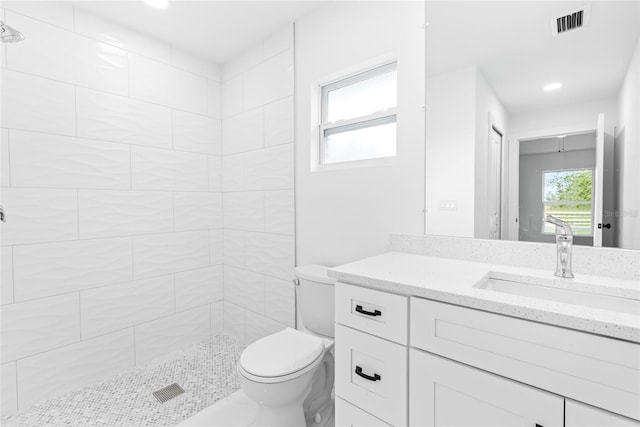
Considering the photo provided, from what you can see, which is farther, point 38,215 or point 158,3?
point 158,3

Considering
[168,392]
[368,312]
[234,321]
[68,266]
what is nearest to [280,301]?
[234,321]

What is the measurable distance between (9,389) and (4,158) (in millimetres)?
1267

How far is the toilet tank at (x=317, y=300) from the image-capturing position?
63.2 inches

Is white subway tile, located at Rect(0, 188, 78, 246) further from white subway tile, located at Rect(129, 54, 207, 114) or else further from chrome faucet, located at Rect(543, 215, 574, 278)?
chrome faucet, located at Rect(543, 215, 574, 278)

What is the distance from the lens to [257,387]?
1307mm

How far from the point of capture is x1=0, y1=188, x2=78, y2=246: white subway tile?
1.65 m

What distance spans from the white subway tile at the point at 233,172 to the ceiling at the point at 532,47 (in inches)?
62.3

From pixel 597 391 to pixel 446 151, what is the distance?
105 centimetres

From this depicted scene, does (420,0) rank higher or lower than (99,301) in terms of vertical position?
higher

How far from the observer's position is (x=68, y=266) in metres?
1.84

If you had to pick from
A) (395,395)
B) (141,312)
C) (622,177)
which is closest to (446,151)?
(622,177)

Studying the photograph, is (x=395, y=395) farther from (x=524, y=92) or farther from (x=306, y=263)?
(x=524, y=92)

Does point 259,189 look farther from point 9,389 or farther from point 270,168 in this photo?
point 9,389

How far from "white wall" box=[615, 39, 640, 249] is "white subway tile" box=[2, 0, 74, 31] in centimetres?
282
